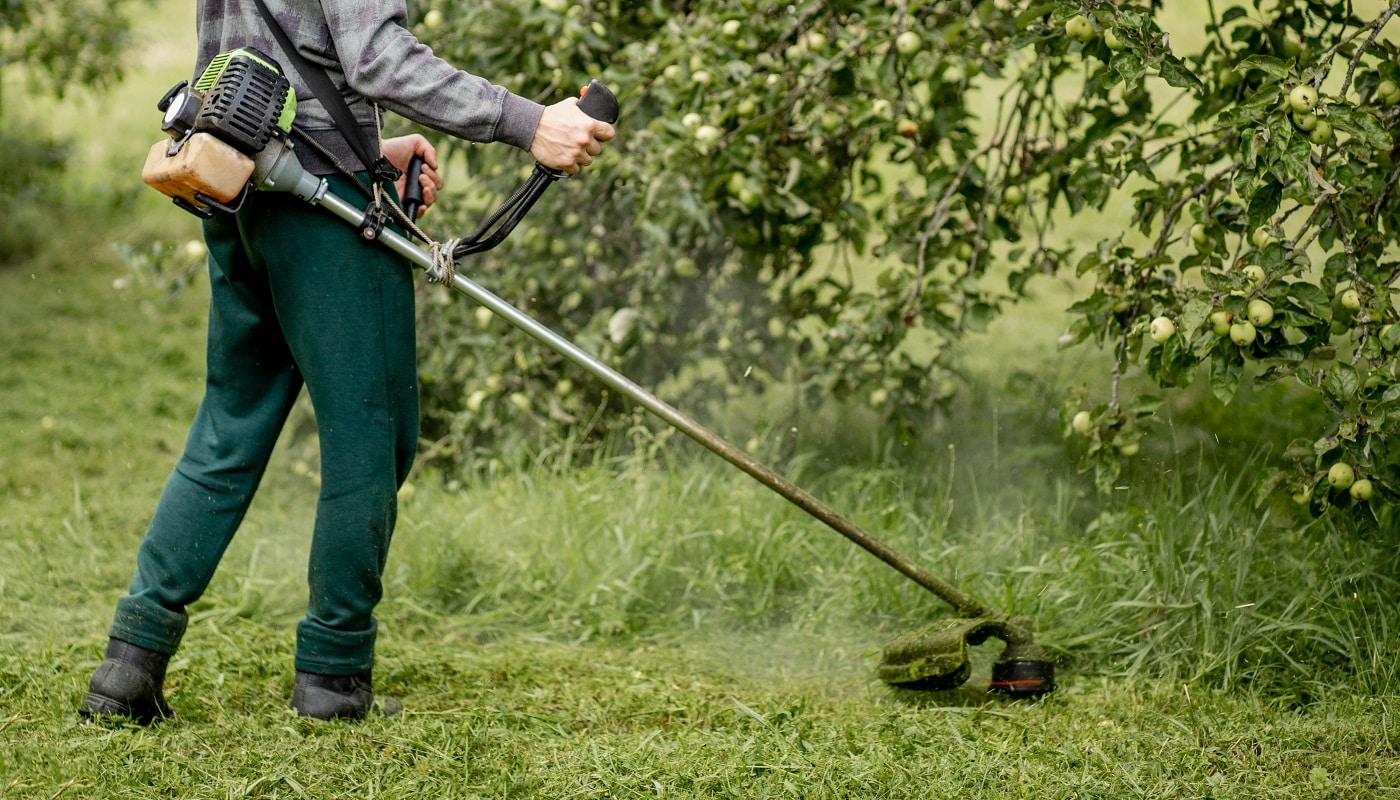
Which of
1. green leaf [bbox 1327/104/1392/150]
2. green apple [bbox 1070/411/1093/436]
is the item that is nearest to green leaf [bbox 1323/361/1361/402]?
green leaf [bbox 1327/104/1392/150]

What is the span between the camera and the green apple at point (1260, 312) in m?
2.51

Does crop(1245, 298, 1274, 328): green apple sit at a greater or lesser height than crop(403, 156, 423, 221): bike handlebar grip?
greater

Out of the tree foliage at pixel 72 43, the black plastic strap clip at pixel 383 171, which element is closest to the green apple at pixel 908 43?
the black plastic strap clip at pixel 383 171

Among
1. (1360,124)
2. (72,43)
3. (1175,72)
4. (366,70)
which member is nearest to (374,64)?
(366,70)

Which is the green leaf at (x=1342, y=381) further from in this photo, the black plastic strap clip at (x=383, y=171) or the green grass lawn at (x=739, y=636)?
the black plastic strap clip at (x=383, y=171)

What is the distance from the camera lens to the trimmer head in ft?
9.16

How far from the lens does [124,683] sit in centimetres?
256

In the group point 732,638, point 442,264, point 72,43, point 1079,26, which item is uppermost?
point 1079,26

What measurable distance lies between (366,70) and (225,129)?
0.25 metres

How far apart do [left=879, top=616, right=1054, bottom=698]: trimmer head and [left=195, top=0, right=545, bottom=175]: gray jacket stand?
4.31 ft

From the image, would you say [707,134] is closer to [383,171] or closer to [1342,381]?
[383,171]

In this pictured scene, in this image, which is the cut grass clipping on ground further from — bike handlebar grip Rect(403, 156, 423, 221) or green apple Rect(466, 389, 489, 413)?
bike handlebar grip Rect(403, 156, 423, 221)

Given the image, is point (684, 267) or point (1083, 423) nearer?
point (1083, 423)

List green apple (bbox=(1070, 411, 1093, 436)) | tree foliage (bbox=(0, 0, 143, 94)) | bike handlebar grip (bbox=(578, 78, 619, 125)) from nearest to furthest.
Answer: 1. bike handlebar grip (bbox=(578, 78, 619, 125))
2. green apple (bbox=(1070, 411, 1093, 436))
3. tree foliage (bbox=(0, 0, 143, 94))
